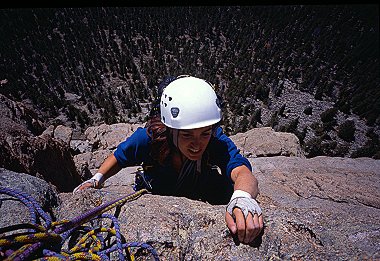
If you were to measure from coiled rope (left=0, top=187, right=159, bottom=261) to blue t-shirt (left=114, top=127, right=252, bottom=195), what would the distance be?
84 centimetres

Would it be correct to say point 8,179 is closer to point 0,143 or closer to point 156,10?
point 0,143

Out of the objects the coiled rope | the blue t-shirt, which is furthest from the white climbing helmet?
the coiled rope

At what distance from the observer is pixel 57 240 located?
1349 millimetres

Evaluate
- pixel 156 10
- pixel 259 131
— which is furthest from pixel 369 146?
pixel 156 10

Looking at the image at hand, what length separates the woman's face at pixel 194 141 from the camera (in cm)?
217

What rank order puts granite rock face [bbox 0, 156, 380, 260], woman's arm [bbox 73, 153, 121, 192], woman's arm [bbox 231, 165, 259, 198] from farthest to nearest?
woman's arm [bbox 73, 153, 121, 192] → woman's arm [bbox 231, 165, 259, 198] → granite rock face [bbox 0, 156, 380, 260]

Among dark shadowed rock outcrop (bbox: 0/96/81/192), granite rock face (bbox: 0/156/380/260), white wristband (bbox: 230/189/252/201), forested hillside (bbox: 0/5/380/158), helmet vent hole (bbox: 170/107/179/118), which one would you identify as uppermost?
helmet vent hole (bbox: 170/107/179/118)

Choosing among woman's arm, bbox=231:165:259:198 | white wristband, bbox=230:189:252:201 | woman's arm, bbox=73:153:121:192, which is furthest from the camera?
woman's arm, bbox=73:153:121:192

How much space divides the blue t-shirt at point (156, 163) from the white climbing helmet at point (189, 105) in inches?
11.7

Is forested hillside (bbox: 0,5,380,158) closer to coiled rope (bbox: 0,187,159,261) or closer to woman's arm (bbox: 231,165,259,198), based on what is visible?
woman's arm (bbox: 231,165,259,198)

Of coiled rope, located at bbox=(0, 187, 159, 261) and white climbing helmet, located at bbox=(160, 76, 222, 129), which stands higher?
white climbing helmet, located at bbox=(160, 76, 222, 129)

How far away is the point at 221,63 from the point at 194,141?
13380 millimetres

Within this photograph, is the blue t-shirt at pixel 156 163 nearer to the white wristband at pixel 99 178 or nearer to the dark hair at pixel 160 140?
the dark hair at pixel 160 140

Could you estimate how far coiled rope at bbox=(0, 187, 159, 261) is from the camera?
117 cm
